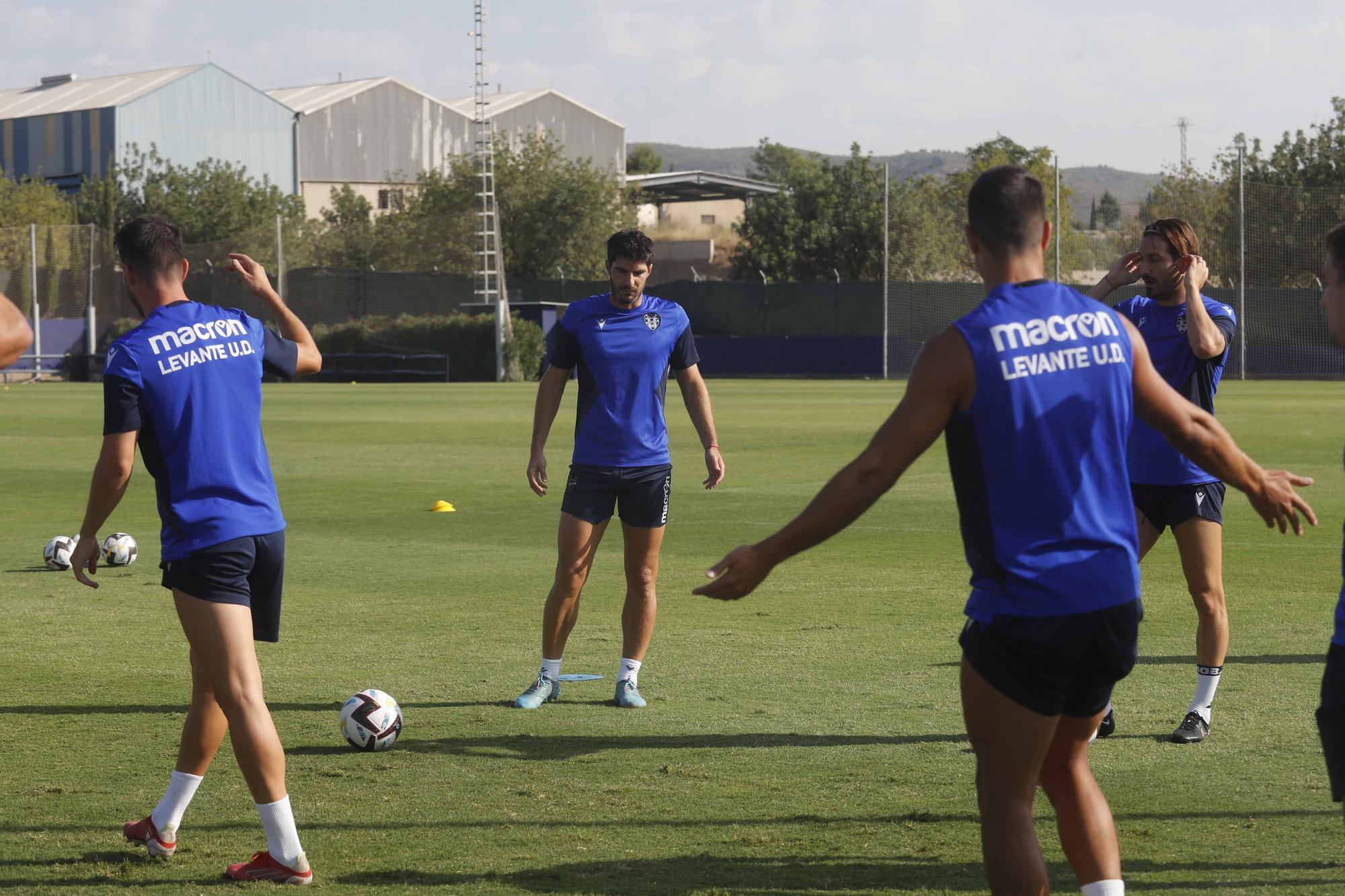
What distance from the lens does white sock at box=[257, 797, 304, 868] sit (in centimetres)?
465

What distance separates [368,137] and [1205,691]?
7508 cm

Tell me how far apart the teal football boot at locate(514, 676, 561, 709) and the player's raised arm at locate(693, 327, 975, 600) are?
371 centimetres

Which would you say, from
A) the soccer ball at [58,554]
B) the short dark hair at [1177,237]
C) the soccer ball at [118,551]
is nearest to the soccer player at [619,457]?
the short dark hair at [1177,237]

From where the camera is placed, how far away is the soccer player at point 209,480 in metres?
4.64

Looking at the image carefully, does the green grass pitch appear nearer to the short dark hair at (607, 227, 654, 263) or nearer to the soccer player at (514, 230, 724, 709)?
the soccer player at (514, 230, 724, 709)

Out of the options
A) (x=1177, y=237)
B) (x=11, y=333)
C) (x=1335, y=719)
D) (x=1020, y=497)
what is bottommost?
(x=1335, y=719)

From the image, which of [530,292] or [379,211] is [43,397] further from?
[379,211]

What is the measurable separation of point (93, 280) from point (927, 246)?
32.3 metres

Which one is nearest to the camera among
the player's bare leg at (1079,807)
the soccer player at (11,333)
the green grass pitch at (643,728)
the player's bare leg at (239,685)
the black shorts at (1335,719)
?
the soccer player at (11,333)

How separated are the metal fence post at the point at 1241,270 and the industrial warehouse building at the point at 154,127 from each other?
4152 centimetres

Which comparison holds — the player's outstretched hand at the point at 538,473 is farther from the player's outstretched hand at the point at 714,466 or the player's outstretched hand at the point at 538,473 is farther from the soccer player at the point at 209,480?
the soccer player at the point at 209,480

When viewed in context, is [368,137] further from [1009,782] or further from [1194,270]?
[1009,782]

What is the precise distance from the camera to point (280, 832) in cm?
465

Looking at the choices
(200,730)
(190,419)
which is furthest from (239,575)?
(200,730)
